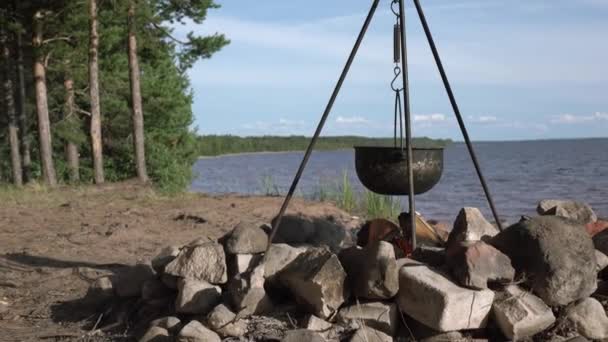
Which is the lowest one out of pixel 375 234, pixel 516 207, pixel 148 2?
pixel 516 207

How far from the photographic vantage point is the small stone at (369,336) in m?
4.31

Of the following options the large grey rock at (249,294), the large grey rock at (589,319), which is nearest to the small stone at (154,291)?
the large grey rock at (249,294)

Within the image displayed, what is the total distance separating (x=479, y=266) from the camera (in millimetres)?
4477

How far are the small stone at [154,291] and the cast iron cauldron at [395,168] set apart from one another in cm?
174

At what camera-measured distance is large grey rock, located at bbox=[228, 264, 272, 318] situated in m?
4.64

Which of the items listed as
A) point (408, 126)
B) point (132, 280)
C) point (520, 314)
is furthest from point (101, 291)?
point (520, 314)

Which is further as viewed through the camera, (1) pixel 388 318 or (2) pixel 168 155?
(2) pixel 168 155

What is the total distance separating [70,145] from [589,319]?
18113 millimetres

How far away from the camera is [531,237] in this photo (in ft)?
15.6

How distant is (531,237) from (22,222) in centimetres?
845

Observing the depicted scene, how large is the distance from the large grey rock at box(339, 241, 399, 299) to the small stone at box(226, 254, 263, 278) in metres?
0.74

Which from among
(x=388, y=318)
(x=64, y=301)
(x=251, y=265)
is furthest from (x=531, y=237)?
(x=64, y=301)

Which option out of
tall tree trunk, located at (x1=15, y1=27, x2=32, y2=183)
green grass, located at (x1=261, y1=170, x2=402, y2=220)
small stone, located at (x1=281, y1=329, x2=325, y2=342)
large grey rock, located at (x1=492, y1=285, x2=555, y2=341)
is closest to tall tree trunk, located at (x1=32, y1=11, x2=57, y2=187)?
tall tree trunk, located at (x1=15, y1=27, x2=32, y2=183)

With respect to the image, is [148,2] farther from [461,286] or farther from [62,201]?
[461,286]
